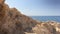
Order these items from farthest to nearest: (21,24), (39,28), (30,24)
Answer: (30,24) < (39,28) < (21,24)

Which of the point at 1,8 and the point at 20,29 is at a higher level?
the point at 1,8

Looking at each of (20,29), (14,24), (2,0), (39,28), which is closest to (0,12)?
(2,0)

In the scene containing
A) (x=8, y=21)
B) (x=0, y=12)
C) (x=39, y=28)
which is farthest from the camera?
(x=39, y=28)

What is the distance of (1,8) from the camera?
10.5 feet

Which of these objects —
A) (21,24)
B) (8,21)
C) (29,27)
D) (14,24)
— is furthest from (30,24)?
(8,21)

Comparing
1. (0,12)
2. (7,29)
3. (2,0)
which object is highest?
(2,0)

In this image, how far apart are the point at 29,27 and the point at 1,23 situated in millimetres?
1629

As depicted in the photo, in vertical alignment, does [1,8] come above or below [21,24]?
above

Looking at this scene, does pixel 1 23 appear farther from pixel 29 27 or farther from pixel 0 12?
pixel 29 27

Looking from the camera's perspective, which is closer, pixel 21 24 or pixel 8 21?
pixel 8 21

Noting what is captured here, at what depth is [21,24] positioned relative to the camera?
400cm

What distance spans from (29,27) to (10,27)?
1.35 meters

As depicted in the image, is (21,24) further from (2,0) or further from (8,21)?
(2,0)

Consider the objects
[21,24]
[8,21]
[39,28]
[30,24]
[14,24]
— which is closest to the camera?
[8,21]
